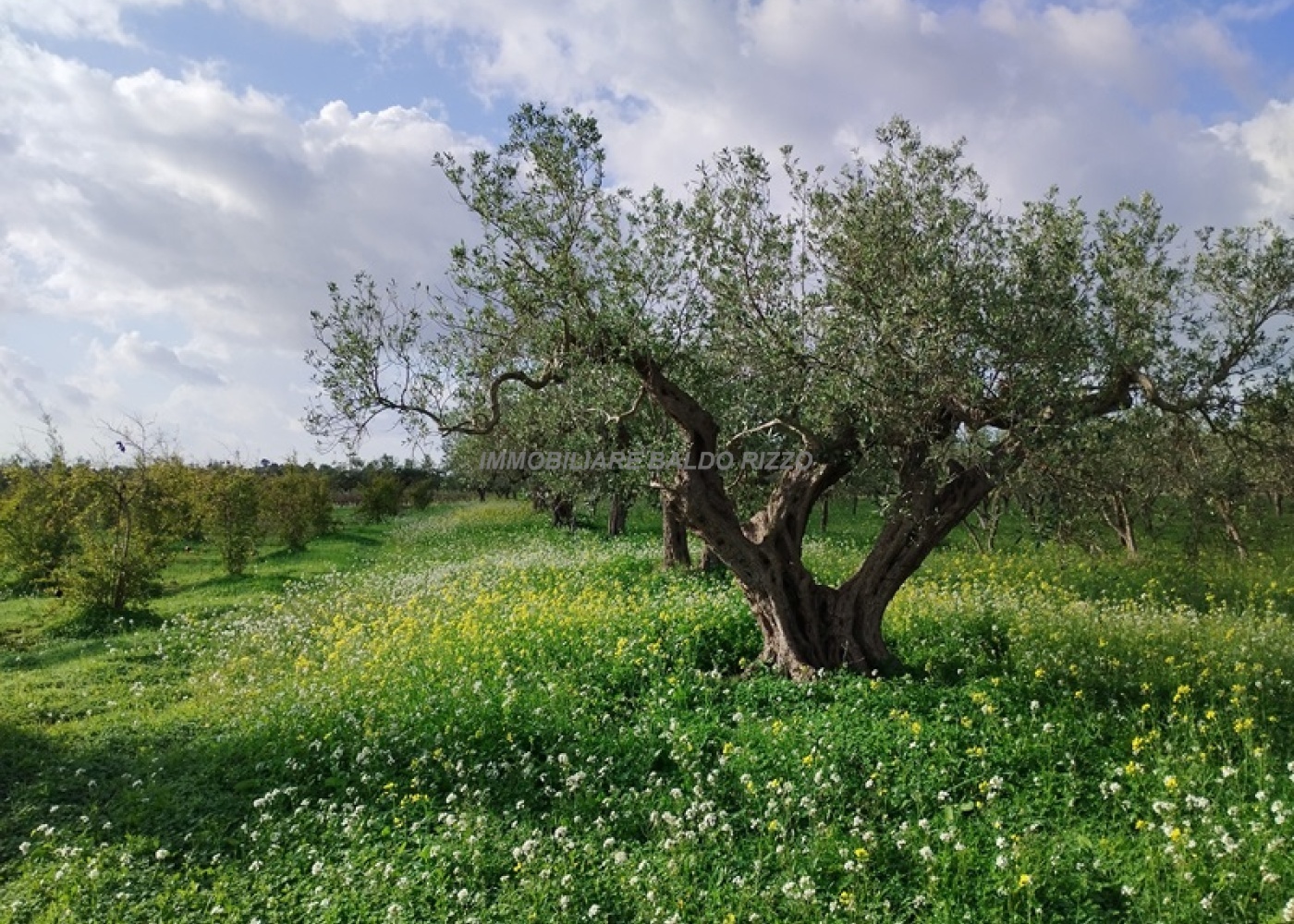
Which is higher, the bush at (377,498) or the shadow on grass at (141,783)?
the bush at (377,498)

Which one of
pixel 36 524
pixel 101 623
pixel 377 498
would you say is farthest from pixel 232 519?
pixel 377 498

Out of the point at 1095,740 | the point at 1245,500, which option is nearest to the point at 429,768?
the point at 1095,740

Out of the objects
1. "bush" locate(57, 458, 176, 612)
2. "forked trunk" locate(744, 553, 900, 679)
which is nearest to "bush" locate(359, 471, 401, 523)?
"bush" locate(57, 458, 176, 612)

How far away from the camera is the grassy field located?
20.1ft

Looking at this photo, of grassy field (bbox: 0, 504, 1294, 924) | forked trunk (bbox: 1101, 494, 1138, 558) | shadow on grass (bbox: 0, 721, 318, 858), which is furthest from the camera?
forked trunk (bbox: 1101, 494, 1138, 558)

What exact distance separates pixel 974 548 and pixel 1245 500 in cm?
745

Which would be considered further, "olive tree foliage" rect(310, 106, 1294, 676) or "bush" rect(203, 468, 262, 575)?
"bush" rect(203, 468, 262, 575)

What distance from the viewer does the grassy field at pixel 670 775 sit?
241 inches

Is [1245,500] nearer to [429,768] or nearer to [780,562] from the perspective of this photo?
[780,562]

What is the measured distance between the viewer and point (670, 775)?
810 cm

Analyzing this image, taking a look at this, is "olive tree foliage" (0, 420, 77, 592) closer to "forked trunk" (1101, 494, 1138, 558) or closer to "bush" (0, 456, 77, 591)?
"bush" (0, 456, 77, 591)

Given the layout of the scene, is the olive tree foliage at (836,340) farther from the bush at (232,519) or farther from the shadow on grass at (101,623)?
the bush at (232,519)

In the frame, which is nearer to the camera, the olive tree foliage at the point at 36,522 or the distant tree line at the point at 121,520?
the distant tree line at the point at 121,520

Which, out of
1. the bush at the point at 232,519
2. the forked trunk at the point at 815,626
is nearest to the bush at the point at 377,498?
the bush at the point at 232,519
